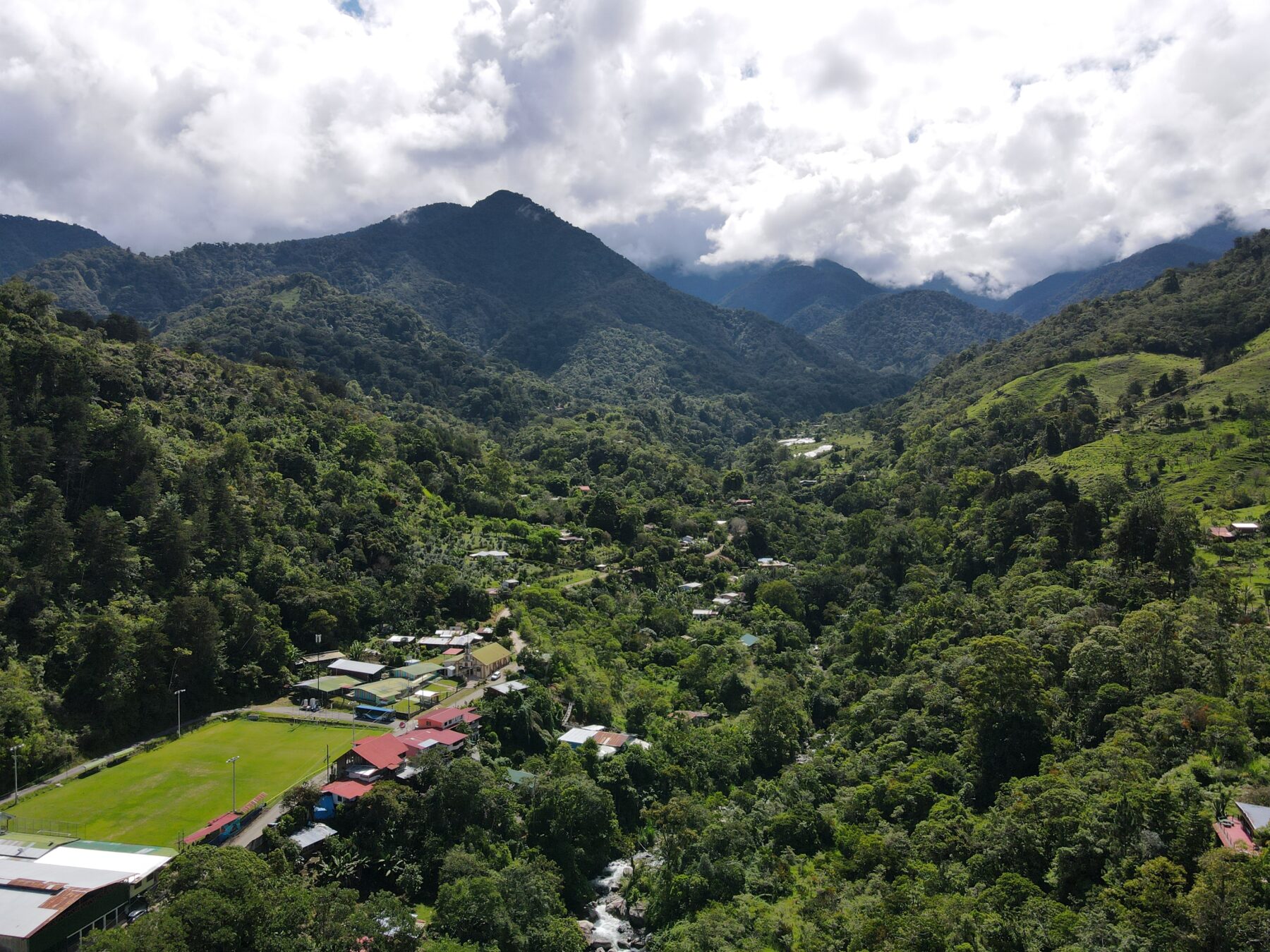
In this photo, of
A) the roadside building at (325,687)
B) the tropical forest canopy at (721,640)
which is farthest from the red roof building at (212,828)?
the roadside building at (325,687)

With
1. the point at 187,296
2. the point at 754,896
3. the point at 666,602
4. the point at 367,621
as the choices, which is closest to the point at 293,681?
the point at 367,621

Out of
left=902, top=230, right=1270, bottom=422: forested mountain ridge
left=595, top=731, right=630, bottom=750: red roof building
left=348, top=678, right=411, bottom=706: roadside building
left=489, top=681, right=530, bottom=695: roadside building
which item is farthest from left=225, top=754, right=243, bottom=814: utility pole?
left=902, top=230, right=1270, bottom=422: forested mountain ridge

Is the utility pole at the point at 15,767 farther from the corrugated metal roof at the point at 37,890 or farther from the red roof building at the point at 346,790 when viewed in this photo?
the red roof building at the point at 346,790

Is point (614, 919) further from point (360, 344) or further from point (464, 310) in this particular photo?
point (464, 310)

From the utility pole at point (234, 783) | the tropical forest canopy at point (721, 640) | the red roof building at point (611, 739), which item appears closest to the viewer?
the tropical forest canopy at point (721, 640)

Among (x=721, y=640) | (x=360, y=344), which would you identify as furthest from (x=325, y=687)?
(x=360, y=344)

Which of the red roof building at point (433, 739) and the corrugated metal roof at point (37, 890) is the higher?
the corrugated metal roof at point (37, 890)
